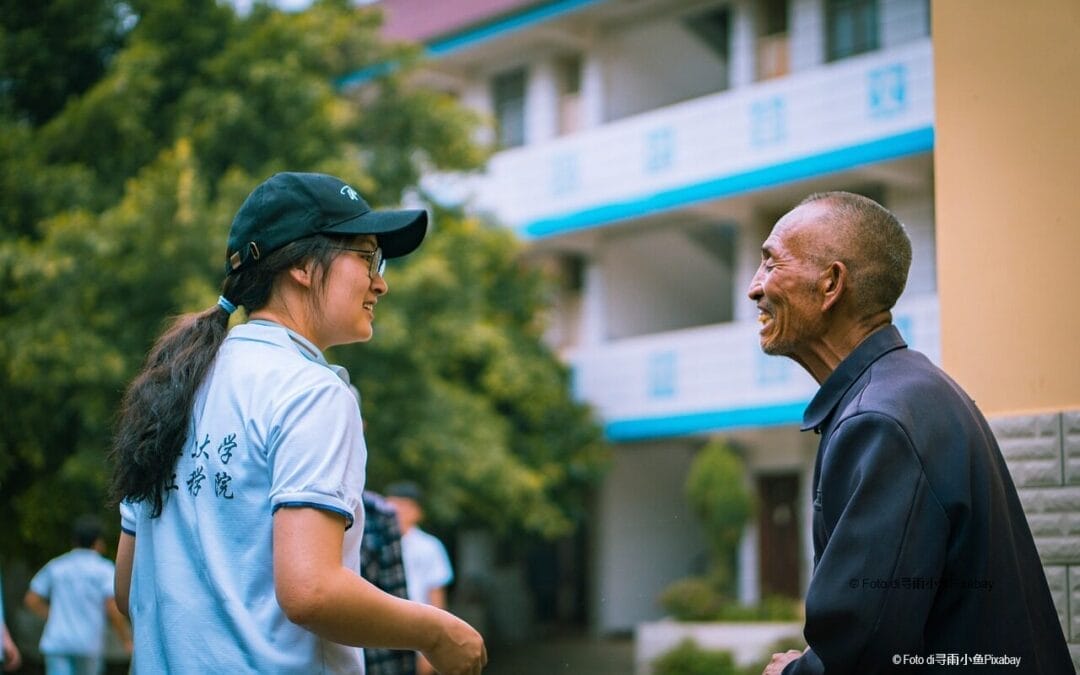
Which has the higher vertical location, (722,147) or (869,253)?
(722,147)

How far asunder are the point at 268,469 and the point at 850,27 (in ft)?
53.1

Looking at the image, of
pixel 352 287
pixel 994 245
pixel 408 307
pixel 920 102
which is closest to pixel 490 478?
pixel 408 307

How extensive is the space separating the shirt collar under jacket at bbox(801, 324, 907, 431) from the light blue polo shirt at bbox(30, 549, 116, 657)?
24.4ft

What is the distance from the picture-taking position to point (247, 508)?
233 cm

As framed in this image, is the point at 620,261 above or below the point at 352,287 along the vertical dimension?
above

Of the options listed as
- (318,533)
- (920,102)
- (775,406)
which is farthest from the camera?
(775,406)

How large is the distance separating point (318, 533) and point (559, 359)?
17.5 m

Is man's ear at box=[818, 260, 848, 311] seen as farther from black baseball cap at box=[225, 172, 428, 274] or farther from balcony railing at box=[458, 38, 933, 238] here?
balcony railing at box=[458, 38, 933, 238]

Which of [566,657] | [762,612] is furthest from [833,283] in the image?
[566,657]

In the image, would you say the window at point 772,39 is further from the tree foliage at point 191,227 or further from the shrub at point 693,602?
the shrub at point 693,602

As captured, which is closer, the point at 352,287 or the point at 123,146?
the point at 352,287

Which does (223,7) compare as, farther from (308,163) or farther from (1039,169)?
(1039,169)

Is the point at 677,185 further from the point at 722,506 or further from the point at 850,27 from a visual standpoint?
the point at 722,506

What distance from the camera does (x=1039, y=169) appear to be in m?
3.84
